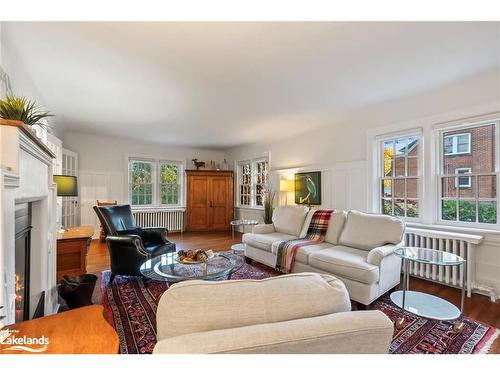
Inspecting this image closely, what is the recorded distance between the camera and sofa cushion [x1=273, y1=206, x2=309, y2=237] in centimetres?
352

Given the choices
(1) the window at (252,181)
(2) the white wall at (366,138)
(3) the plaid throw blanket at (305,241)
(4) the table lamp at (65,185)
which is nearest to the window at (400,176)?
(2) the white wall at (366,138)

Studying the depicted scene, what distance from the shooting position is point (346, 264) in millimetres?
2355

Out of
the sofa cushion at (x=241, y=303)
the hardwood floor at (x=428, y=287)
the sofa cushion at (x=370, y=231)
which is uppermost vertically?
the sofa cushion at (x=241, y=303)

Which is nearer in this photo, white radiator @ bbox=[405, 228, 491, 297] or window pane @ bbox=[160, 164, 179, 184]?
white radiator @ bbox=[405, 228, 491, 297]

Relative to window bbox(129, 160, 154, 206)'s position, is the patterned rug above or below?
below

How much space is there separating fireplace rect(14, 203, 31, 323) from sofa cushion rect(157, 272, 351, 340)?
1223 millimetres

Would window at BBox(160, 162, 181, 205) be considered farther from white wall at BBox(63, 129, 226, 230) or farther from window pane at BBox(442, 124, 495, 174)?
window pane at BBox(442, 124, 495, 174)

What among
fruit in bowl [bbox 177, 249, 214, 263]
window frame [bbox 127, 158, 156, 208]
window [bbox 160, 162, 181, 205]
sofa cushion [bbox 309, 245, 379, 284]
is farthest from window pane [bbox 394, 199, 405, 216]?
window frame [bbox 127, 158, 156, 208]

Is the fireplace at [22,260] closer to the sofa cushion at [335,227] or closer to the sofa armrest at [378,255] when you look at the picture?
the sofa armrest at [378,255]

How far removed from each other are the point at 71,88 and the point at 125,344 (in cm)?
281

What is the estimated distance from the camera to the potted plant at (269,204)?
17.1ft

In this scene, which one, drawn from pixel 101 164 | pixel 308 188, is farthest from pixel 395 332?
pixel 101 164

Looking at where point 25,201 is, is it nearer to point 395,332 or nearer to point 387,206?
point 395,332

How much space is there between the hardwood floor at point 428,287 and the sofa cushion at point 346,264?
86cm
